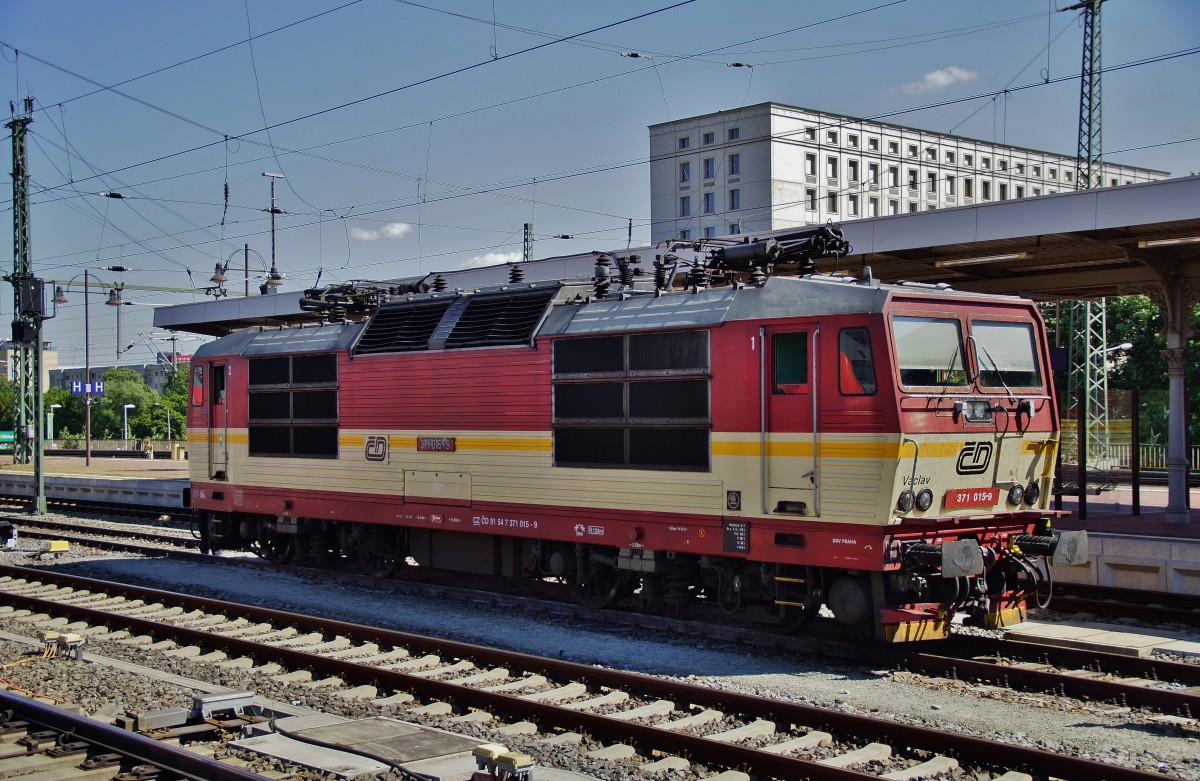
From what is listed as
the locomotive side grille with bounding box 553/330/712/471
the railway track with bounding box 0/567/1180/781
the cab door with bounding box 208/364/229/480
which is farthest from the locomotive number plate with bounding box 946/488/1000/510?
the cab door with bounding box 208/364/229/480

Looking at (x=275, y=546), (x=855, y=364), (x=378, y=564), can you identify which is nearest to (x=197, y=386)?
(x=275, y=546)

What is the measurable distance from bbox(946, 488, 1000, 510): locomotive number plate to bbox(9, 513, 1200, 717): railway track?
143 centimetres

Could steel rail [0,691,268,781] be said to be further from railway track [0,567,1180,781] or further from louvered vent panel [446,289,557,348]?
louvered vent panel [446,289,557,348]

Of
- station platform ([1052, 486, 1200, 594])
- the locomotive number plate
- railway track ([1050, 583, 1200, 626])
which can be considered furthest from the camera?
station platform ([1052, 486, 1200, 594])

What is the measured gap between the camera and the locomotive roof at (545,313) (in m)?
11.2

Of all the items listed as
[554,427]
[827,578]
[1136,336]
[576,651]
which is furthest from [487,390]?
[1136,336]

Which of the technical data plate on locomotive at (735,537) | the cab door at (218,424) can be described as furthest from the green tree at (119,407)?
the technical data plate on locomotive at (735,537)

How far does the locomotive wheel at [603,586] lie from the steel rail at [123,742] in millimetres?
Result: 6432

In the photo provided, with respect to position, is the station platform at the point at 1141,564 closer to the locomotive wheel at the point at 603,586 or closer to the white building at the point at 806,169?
the locomotive wheel at the point at 603,586

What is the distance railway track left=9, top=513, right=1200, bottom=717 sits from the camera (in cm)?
952

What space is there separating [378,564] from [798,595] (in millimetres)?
7743

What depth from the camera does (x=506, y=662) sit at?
36.0ft

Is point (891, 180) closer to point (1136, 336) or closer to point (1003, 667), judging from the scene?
point (1136, 336)

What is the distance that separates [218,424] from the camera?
18.9m
